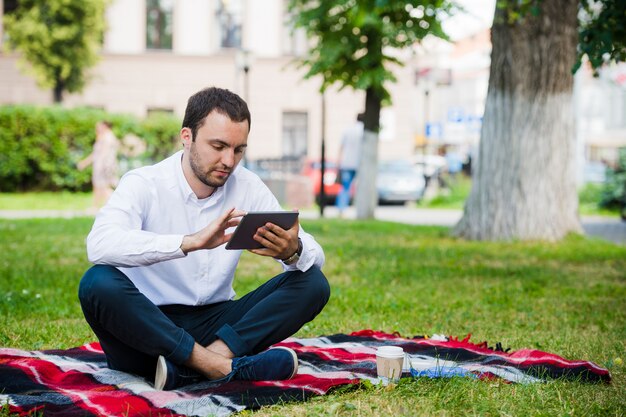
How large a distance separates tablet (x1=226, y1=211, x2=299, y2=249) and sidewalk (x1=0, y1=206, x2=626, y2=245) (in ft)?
32.1

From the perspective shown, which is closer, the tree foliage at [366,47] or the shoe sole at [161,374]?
the shoe sole at [161,374]

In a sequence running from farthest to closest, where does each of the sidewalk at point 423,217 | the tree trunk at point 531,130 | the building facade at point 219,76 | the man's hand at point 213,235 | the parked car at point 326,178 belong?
the building facade at point 219,76 < the parked car at point 326,178 < the sidewalk at point 423,217 < the tree trunk at point 531,130 < the man's hand at point 213,235

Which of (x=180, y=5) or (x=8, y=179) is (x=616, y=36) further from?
(x=180, y=5)

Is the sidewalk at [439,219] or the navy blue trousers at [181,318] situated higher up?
the navy blue trousers at [181,318]

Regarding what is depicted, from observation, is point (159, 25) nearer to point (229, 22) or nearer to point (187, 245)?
point (229, 22)

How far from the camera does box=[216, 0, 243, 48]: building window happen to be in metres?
31.1

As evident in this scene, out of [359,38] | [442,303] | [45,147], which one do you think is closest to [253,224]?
[442,303]

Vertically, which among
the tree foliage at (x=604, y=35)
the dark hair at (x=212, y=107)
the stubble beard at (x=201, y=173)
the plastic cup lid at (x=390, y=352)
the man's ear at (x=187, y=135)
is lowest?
the plastic cup lid at (x=390, y=352)

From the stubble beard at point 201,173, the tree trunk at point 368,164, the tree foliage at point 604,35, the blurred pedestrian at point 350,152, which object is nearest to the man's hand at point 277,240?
the stubble beard at point 201,173

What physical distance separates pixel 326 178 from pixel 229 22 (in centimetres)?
1062

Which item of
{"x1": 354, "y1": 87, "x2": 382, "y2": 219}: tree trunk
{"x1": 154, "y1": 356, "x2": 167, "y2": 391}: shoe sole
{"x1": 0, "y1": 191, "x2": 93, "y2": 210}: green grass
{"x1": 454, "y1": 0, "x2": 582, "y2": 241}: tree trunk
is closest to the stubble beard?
{"x1": 154, "y1": 356, "x2": 167, "y2": 391}: shoe sole

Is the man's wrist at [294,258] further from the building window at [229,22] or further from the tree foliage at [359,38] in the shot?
the building window at [229,22]

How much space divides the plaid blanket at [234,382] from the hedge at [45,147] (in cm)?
1821

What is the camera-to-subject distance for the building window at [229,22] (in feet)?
102
